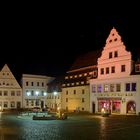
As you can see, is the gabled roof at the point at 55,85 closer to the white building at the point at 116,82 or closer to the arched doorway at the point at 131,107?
the white building at the point at 116,82

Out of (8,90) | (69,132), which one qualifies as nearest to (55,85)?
(8,90)

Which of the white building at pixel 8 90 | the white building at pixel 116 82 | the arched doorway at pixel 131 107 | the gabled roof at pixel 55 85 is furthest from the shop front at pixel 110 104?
the white building at pixel 8 90

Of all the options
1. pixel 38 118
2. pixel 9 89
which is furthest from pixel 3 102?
pixel 38 118

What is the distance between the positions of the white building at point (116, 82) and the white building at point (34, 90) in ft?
95.6

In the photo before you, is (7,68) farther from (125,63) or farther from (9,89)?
(125,63)

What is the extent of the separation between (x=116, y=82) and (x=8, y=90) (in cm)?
3848

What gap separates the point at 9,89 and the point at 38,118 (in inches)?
1931

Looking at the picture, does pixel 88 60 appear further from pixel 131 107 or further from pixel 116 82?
pixel 131 107

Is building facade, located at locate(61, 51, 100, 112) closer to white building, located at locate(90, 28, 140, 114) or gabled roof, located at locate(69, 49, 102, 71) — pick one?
gabled roof, located at locate(69, 49, 102, 71)

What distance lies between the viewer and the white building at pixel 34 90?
96750mm

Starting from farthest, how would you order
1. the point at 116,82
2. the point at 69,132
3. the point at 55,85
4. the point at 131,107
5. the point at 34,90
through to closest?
the point at 34,90
the point at 55,85
the point at 116,82
the point at 131,107
the point at 69,132

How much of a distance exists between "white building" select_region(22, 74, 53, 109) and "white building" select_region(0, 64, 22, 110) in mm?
2357

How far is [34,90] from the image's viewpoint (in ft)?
323

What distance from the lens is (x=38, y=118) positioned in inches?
1838
